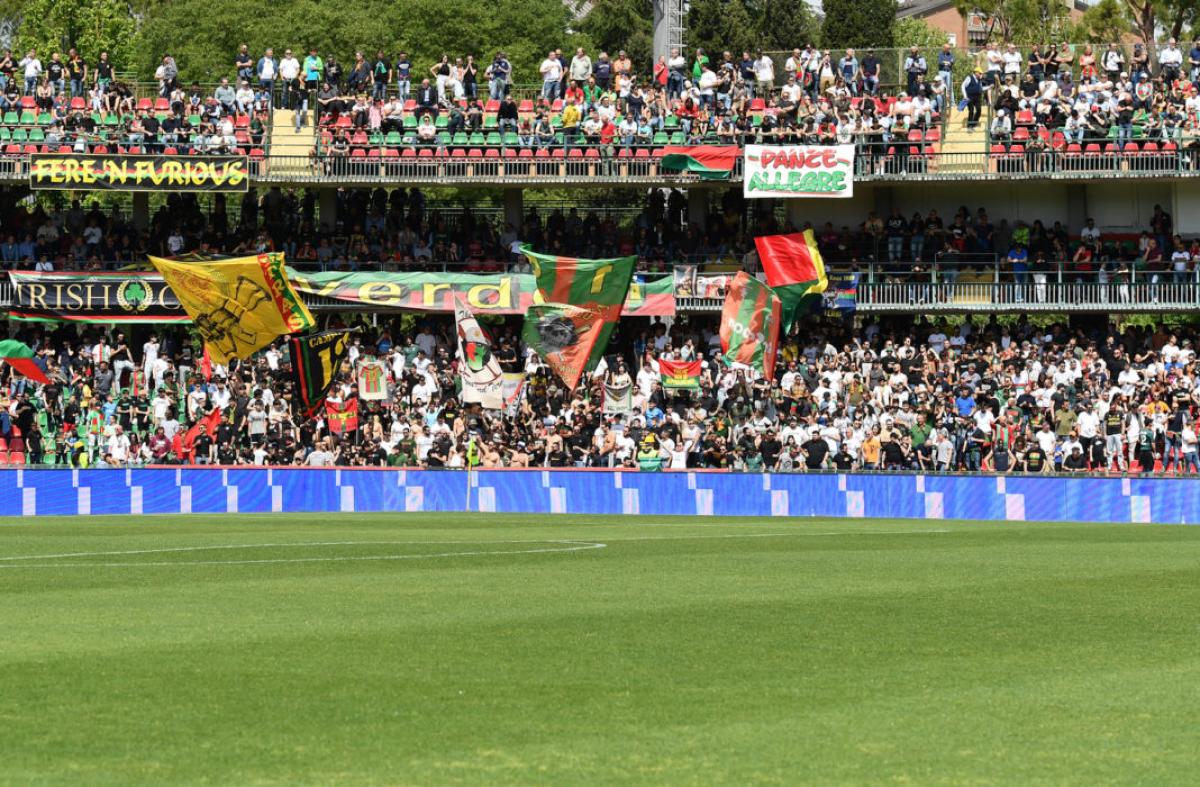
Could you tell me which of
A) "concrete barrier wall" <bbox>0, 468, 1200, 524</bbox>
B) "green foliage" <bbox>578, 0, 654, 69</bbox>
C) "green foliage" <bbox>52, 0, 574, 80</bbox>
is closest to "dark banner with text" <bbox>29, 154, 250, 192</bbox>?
"concrete barrier wall" <bbox>0, 468, 1200, 524</bbox>

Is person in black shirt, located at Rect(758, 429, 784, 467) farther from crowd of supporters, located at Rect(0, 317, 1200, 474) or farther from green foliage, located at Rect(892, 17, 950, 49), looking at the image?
green foliage, located at Rect(892, 17, 950, 49)

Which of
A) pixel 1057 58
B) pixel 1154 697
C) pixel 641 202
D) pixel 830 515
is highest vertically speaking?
pixel 1057 58

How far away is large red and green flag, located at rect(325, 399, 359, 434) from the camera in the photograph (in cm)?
3872

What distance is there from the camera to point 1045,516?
32469 millimetres

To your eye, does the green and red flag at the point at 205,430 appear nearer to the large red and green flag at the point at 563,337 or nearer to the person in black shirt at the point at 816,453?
the large red and green flag at the point at 563,337

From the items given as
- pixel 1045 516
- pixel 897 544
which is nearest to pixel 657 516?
pixel 1045 516

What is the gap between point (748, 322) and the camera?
1476 inches

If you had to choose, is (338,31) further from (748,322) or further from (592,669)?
(592,669)

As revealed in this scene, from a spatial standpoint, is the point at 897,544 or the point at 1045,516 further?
the point at 1045,516

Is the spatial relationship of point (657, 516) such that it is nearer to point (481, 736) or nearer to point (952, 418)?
point (952, 418)

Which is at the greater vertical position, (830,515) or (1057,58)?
(1057,58)

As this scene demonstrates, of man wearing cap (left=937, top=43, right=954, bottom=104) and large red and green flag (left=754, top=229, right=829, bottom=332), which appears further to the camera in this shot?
man wearing cap (left=937, top=43, right=954, bottom=104)

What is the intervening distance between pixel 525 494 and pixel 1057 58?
19.8m

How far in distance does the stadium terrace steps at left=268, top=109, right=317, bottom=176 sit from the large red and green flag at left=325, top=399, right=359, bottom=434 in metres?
9.98
